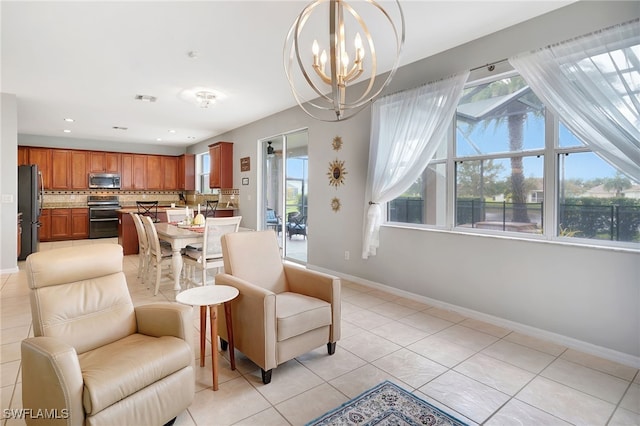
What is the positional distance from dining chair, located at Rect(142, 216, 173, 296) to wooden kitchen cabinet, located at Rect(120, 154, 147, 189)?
5.75 m

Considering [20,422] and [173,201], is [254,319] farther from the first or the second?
[173,201]

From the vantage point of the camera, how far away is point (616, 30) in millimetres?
2342

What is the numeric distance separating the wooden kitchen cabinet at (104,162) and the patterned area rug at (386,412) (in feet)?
30.5

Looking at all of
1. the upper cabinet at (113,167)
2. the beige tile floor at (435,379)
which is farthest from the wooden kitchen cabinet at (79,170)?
the beige tile floor at (435,379)

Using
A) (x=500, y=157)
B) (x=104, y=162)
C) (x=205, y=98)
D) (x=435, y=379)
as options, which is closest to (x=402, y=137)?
(x=500, y=157)

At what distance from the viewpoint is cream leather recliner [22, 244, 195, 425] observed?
55.5 inches

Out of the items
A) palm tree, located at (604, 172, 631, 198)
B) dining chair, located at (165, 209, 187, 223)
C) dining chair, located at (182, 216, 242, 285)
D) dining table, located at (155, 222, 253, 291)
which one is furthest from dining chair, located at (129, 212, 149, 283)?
palm tree, located at (604, 172, 631, 198)

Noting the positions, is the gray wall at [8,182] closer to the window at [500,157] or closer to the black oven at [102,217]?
the black oven at [102,217]

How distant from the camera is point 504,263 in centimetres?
304

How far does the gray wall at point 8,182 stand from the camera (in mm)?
4777

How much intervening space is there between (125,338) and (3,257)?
15.0 feet

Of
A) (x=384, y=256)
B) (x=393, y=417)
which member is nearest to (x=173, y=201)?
(x=384, y=256)

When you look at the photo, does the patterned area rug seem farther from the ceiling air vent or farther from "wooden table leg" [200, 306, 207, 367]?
the ceiling air vent

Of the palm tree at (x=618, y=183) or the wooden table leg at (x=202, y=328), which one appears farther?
the palm tree at (x=618, y=183)
